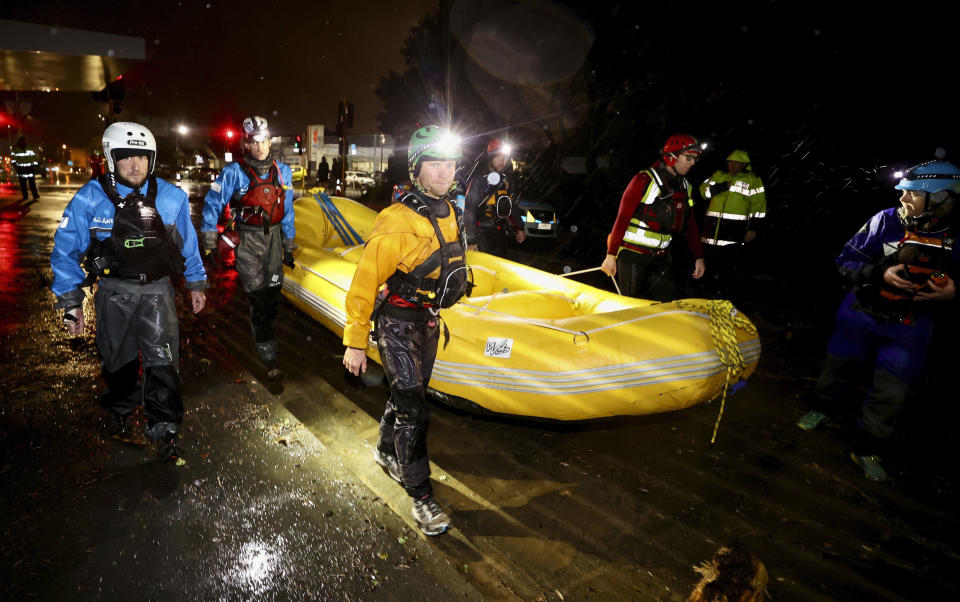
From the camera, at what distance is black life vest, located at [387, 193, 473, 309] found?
263 centimetres

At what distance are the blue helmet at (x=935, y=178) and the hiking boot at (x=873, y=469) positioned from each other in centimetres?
187

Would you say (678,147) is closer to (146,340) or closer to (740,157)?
(740,157)

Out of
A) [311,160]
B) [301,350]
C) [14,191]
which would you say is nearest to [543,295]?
[301,350]

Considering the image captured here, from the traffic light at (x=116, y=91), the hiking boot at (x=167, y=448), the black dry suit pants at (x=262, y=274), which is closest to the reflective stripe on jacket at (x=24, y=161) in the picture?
the traffic light at (x=116, y=91)

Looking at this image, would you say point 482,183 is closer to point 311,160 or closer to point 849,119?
point 849,119

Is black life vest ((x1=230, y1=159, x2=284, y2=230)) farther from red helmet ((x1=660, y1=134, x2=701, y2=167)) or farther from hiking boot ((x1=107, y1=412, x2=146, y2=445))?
red helmet ((x1=660, y1=134, x2=701, y2=167))

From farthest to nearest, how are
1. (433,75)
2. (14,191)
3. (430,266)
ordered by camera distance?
(433,75) → (14,191) → (430,266)

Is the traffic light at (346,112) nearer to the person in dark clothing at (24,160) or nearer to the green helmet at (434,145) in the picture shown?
the person in dark clothing at (24,160)

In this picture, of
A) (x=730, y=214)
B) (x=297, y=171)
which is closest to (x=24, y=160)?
(x=297, y=171)

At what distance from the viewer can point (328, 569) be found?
2.48 m

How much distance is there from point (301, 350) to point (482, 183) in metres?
2.90

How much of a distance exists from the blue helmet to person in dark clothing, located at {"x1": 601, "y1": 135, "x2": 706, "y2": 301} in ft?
5.09

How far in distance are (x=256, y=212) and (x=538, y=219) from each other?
7.36 metres

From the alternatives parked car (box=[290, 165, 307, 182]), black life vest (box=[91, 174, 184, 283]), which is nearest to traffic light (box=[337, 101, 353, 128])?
parked car (box=[290, 165, 307, 182])
